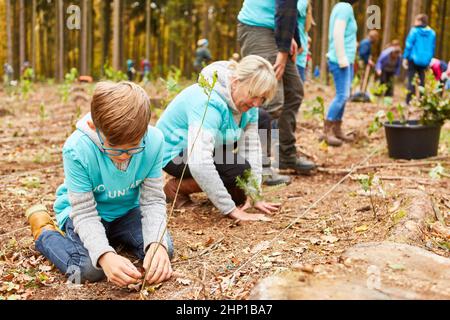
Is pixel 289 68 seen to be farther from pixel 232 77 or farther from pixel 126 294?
pixel 126 294

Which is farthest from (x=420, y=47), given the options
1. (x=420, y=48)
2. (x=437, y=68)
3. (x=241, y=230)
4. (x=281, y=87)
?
(x=241, y=230)

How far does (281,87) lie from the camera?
4.00 meters

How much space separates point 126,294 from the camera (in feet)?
6.77

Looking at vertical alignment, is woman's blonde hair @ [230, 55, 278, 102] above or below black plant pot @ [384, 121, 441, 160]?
above

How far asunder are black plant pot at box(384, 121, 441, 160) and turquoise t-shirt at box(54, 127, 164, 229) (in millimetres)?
3035

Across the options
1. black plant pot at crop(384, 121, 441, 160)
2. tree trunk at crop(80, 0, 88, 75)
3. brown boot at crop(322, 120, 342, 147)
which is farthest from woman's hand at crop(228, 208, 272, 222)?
tree trunk at crop(80, 0, 88, 75)

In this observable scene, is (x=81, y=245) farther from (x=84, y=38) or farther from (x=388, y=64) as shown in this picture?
(x=84, y=38)

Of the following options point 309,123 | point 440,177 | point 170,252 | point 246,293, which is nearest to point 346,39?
point 309,123

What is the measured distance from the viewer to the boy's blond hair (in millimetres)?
1931

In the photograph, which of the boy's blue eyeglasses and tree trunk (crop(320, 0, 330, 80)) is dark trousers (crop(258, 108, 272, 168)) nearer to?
the boy's blue eyeglasses

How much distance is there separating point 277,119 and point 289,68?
0.43m

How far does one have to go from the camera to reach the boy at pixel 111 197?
1.97 meters

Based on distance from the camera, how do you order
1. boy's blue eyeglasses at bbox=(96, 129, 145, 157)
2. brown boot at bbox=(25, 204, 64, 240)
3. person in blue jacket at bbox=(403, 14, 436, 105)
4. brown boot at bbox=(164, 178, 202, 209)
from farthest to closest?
person in blue jacket at bbox=(403, 14, 436, 105)
brown boot at bbox=(164, 178, 202, 209)
brown boot at bbox=(25, 204, 64, 240)
boy's blue eyeglasses at bbox=(96, 129, 145, 157)
